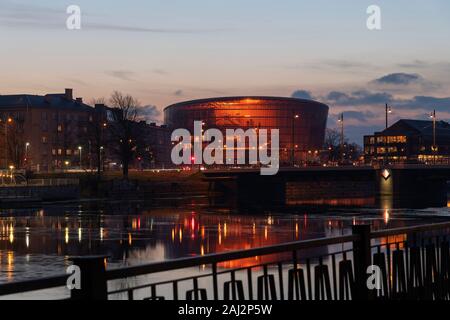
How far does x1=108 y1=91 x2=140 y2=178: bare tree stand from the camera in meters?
130

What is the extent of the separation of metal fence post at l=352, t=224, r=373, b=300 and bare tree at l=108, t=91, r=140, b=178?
11640 centimetres

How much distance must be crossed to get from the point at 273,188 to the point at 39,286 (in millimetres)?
128705

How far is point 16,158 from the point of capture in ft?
479

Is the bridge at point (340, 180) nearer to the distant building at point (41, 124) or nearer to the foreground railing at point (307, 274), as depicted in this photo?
the distant building at point (41, 124)

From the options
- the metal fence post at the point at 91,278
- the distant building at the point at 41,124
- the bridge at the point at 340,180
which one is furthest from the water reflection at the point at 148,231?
the distant building at the point at 41,124

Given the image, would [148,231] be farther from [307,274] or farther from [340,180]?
[340,180]

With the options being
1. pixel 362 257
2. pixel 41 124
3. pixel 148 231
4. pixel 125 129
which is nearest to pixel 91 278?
pixel 362 257

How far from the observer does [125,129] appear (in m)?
131

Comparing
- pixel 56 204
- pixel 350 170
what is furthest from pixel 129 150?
pixel 350 170

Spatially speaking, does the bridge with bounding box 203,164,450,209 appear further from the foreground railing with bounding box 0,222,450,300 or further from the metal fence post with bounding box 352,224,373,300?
the metal fence post with bounding box 352,224,373,300

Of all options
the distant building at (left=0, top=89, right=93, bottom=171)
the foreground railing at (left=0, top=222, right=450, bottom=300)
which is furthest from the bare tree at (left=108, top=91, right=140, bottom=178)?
the foreground railing at (left=0, top=222, right=450, bottom=300)

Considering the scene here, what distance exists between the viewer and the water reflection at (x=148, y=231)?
156 feet

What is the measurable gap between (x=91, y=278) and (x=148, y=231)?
5863 centimetres
